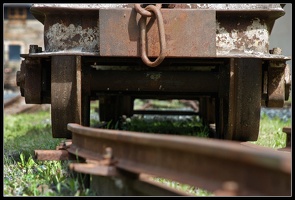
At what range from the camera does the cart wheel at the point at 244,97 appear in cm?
360

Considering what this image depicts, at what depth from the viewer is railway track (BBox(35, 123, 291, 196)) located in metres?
1.72

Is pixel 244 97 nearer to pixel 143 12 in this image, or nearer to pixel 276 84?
pixel 276 84

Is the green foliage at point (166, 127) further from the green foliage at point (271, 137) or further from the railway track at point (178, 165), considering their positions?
the railway track at point (178, 165)

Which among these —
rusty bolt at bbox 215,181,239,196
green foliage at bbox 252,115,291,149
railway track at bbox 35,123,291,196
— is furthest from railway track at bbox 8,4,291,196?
rusty bolt at bbox 215,181,239,196

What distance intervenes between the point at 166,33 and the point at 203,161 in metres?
1.67

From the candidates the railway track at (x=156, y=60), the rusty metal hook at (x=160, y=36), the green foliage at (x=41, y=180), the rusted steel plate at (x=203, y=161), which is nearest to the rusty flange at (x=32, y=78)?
the railway track at (x=156, y=60)

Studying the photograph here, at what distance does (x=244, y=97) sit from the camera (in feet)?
11.9

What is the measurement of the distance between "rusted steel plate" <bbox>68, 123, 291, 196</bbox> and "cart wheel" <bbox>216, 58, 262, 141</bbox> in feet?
4.26

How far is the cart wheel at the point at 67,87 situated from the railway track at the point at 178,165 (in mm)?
749

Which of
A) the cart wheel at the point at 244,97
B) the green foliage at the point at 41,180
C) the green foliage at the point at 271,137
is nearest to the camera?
the green foliage at the point at 41,180

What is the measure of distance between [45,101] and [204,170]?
7.44 feet

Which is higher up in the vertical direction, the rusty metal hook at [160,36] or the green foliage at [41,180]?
the rusty metal hook at [160,36]

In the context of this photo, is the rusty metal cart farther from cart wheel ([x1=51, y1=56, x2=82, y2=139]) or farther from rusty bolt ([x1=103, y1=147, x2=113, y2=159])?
rusty bolt ([x1=103, y1=147, x2=113, y2=159])

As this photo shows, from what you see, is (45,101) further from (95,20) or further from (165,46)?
(165,46)
